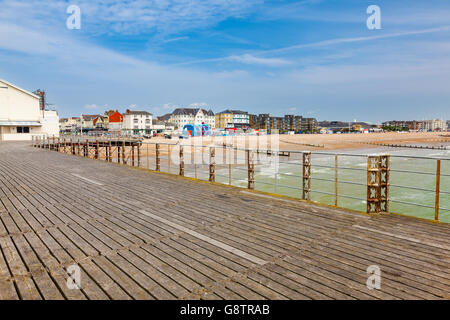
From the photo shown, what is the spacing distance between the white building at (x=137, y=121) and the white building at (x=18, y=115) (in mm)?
63366

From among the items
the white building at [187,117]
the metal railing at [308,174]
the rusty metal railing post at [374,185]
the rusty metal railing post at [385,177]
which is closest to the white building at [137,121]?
the white building at [187,117]

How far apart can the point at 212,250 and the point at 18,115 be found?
165 ft

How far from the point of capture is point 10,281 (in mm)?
3699

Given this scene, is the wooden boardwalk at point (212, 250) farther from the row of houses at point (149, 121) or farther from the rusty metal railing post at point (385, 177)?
the row of houses at point (149, 121)

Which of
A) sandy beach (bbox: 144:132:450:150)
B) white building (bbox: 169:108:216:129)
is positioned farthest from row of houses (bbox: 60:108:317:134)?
sandy beach (bbox: 144:132:450:150)

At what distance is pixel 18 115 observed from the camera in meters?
44.1

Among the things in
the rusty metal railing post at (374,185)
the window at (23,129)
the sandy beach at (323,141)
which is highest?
the window at (23,129)

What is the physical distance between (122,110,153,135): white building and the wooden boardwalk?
107620mm

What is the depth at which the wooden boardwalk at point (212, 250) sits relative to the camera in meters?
3.55

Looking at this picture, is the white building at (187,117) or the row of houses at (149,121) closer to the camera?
the row of houses at (149,121)

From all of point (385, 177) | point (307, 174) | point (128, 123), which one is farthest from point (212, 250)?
point (128, 123)

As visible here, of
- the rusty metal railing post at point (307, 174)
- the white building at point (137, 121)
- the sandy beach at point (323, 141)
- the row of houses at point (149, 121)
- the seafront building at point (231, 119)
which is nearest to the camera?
the rusty metal railing post at point (307, 174)

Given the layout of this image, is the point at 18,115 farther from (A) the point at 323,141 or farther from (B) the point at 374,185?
(A) the point at 323,141

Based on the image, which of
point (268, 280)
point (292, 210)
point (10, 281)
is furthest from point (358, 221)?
point (10, 281)
